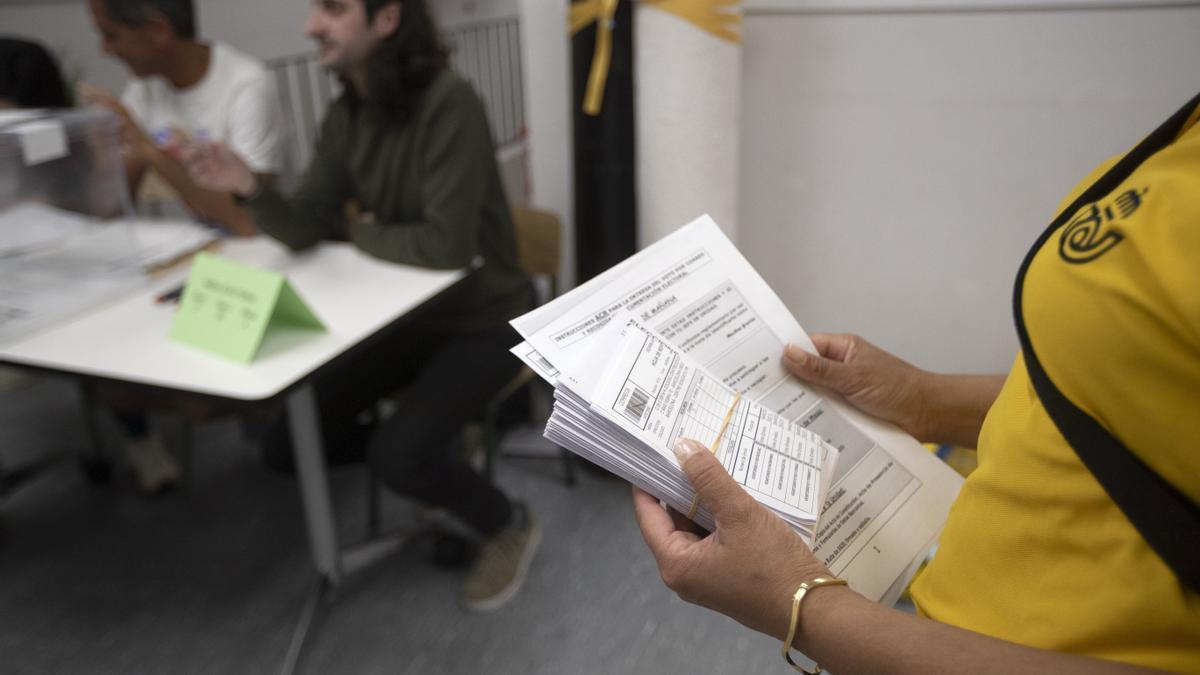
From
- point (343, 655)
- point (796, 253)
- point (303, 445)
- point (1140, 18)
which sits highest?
point (1140, 18)

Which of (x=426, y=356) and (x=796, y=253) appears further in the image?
(x=796, y=253)

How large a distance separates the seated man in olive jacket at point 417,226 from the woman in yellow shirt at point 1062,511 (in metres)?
1.04

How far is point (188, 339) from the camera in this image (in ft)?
4.49

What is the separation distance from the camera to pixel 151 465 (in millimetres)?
2189

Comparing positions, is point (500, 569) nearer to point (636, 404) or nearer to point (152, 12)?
point (636, 404)

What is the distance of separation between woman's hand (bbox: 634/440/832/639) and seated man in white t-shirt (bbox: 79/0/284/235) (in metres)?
1.70

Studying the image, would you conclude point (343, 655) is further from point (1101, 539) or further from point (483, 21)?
point (483, 21)

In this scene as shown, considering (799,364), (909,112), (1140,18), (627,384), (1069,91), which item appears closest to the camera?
(627,384)

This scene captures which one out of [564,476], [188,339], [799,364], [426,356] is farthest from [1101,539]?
[564,476]

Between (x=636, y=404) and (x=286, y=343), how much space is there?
0.92m

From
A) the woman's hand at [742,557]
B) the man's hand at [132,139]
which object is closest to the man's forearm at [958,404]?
the woman's hand at [742,557]

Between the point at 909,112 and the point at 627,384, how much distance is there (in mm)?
1422

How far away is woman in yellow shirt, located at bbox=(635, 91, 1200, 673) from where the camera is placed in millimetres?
488

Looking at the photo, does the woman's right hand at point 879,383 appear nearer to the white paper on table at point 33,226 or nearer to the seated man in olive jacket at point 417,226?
the seated man in olive jacket at point 417,226
